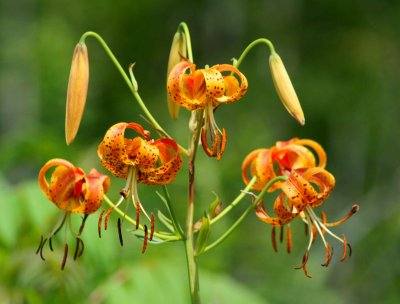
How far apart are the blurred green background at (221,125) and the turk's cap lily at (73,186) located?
1.39ft

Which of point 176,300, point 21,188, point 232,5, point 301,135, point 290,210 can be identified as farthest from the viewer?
point 232,5

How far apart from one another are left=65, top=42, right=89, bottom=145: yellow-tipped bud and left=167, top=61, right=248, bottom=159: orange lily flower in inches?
6.7

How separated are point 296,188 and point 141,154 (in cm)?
30

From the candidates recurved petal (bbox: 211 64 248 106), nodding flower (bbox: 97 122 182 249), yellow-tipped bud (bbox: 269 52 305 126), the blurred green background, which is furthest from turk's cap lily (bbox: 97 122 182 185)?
the blurred green background

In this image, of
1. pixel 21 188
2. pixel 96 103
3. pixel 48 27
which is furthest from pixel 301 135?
pixel 21 188

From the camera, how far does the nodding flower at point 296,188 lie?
5.19 feet

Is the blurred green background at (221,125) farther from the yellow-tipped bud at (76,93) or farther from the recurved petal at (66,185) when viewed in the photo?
the yellow-tipped bud at (76,93)

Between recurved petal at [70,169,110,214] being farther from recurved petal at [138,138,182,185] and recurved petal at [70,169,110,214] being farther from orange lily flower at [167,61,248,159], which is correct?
orange lily flower at [167,61,248,159]

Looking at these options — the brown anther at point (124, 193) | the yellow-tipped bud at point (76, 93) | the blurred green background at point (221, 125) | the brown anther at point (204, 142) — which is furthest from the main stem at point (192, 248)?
the blurred green background at point (221, 125)

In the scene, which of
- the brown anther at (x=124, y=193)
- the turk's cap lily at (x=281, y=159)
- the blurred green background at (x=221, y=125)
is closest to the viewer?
the brown anther at (x=124, y=193)

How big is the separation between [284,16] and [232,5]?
92 cm

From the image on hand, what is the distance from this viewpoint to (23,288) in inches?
83.9

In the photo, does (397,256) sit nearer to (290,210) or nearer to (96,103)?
(290,210)

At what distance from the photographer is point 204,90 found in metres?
1.57
